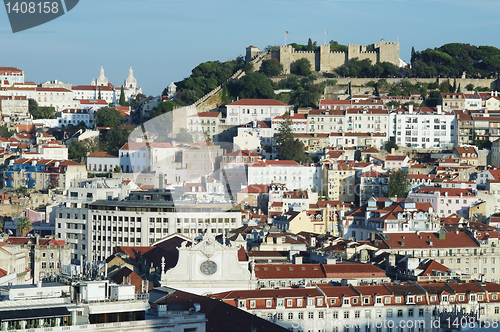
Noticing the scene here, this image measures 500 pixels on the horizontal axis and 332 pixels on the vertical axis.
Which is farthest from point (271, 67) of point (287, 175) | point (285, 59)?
point (287, 175)

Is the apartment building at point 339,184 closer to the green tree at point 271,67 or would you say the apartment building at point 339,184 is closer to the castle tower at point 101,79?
the green tree at point 271,67

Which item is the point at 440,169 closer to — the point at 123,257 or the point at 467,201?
the point at 467,201

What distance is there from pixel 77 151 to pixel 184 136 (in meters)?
8.91

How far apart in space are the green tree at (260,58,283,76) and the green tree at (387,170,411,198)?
2630 centimetres

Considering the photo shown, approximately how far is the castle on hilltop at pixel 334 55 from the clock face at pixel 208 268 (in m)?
60.0

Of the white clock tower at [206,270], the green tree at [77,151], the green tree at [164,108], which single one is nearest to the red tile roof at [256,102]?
the green tree at [164,108]

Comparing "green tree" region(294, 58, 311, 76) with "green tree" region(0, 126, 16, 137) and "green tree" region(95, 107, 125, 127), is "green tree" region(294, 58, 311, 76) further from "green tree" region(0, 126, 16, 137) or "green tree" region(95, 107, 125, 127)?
"green tree" region(0, 126, 16, 137)

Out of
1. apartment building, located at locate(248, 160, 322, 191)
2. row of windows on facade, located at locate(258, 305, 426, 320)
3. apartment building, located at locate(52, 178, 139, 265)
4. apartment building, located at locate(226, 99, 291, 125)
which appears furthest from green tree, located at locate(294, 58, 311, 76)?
row of windows on facade, located at locate(258, 305, 426, 320)

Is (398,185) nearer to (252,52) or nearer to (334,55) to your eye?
(334,55)

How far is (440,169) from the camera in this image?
70.8 metres

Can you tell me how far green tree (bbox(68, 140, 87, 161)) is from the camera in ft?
262

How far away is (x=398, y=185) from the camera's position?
6450 centimetres

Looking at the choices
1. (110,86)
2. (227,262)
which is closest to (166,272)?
(227,262)

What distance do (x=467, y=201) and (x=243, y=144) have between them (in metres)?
20.3
